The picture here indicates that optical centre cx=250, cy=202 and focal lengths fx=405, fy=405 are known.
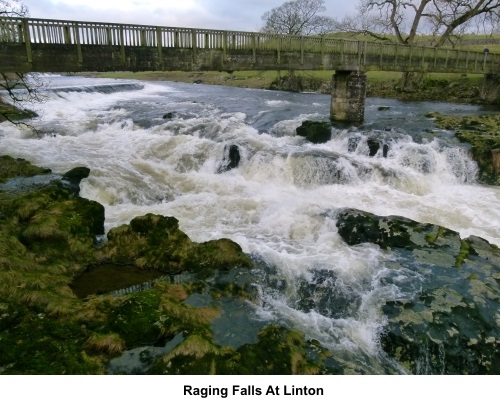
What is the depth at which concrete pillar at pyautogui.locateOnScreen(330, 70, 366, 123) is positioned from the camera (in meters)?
26.6

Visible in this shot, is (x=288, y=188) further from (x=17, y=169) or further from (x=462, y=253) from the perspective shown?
(x=17, y=169)

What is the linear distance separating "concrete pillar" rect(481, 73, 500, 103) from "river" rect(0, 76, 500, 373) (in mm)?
10040

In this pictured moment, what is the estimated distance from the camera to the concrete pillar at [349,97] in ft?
87.2

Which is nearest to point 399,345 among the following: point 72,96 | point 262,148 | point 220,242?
point 220,242

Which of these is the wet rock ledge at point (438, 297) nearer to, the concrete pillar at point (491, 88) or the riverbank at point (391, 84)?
the concrete pillar at point (491, 88)

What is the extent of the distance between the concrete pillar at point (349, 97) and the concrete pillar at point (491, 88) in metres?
18.7

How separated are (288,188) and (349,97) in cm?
1193

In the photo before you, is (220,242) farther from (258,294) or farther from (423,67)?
(423,67)

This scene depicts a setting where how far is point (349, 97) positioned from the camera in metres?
26.6

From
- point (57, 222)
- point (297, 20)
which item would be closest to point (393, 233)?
point (57, 222)

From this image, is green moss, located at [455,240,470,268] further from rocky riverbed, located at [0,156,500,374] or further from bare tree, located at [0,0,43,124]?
bare tree, located at [0,0,43,124]

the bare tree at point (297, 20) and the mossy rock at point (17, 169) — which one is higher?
the bare tree at point (297, 20)

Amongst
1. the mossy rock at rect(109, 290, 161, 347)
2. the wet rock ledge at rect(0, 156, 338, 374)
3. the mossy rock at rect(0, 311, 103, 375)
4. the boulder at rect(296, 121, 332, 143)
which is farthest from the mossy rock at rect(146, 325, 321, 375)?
the boulder at rect(296, 121, 332, 143)

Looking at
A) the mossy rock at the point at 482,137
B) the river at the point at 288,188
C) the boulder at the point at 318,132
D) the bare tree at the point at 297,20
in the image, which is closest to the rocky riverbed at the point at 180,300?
the river at the point at 288,188
